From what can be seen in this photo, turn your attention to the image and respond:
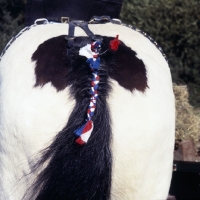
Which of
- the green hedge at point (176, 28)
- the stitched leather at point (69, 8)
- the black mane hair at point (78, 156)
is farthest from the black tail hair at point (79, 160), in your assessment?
the green hedge at point (176, 28)

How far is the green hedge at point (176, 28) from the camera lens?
4.52 m

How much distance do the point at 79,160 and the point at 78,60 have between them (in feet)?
1.17

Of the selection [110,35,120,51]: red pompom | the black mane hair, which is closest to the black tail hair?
the black mane hair

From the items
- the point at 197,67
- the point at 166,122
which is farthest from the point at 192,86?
the point at 166,122

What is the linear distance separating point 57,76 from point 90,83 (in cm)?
14

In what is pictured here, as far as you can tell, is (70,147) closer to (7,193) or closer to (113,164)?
(113,164)

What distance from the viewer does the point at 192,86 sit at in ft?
16.0

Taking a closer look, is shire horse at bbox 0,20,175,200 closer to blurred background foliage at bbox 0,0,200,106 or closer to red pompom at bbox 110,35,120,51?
red pompom at bbox 110,35,120,51

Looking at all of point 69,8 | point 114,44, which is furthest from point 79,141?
point 69,8

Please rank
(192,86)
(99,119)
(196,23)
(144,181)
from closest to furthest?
(99,119) < (144,181) < (196,23) < (192,86)

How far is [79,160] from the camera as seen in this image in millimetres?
1730

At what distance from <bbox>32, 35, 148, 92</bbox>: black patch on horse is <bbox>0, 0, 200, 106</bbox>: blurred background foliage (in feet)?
8.71

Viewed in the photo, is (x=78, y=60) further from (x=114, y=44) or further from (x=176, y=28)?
(x=176, y=28)

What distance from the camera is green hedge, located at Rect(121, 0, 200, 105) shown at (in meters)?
4.52
